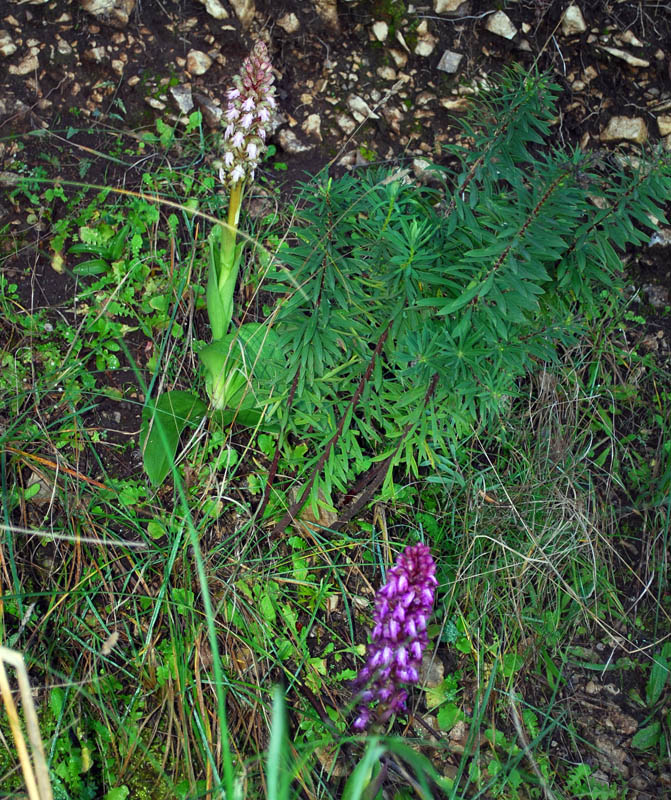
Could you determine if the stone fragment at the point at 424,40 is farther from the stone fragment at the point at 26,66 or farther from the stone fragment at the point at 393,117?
the stone fragment at the point at 26,66

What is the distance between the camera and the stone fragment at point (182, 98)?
3104mm

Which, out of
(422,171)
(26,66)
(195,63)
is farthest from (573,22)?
(26,66)

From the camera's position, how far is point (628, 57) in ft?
10.5

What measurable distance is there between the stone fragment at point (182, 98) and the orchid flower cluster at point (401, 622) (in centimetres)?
234

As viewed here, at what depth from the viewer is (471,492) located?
8.87 feet

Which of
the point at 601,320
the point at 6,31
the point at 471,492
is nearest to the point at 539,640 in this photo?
the point at 471,492

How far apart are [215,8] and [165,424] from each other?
75.4 inches

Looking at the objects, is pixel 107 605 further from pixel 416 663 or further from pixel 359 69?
pixel 359 69

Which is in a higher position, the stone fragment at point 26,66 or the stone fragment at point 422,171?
the stone fragment at point 422,171

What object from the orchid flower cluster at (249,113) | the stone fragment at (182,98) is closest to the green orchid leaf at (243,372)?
the orchid flower cluster at (249,113)

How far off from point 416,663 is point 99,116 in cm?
260

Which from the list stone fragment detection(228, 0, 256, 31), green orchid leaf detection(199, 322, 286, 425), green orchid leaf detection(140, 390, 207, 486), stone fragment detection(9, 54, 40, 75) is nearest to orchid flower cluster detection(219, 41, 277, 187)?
green orchid leaf detection(199, 322, 286, 425)

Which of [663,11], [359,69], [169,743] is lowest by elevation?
[169,743]

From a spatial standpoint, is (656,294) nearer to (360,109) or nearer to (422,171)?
(422,171)
